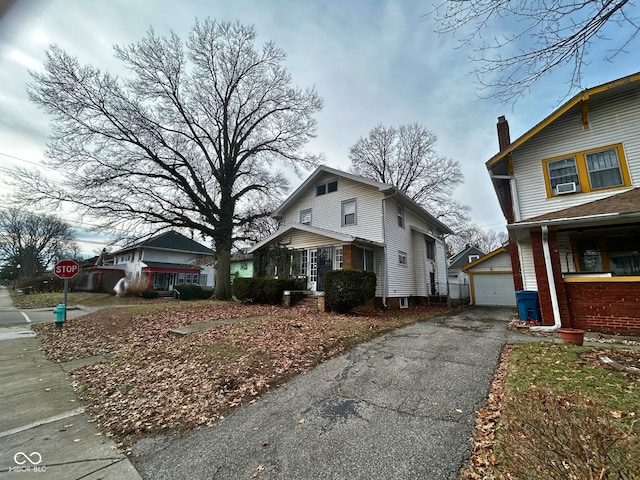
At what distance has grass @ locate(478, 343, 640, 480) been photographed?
5.16ft

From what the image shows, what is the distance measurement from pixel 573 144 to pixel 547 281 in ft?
17.7

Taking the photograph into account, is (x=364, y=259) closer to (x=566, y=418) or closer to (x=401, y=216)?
(x=401, y=216)

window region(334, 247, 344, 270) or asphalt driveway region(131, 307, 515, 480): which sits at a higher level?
window region(334, 247, 344, 270)

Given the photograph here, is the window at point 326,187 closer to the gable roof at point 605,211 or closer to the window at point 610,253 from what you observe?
the gable roof at point 605,211

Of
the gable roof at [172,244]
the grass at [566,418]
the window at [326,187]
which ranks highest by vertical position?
the window at [326,187]

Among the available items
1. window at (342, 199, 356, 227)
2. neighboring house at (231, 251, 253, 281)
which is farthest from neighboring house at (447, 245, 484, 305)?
neighboring house at (231, 251, 253, 281)

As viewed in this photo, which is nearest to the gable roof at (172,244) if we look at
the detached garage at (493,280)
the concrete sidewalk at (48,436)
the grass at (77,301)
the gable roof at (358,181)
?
the grass at (77,301)

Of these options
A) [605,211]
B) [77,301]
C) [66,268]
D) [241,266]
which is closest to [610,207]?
[605,211]

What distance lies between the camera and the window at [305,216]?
16981 millimetres

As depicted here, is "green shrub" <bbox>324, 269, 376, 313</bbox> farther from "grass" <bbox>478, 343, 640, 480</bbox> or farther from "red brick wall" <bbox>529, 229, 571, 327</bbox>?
"grass" <bbox>478, 343, 640, 480</bbox>

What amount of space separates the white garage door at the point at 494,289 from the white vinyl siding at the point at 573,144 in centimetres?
897

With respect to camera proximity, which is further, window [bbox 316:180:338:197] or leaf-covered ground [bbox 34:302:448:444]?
window [bbox 316:180:338:197]

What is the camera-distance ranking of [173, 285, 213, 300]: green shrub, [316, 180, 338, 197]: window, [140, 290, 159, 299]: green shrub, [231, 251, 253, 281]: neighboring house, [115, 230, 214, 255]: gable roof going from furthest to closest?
[115, 230, 214, 255]: gable roof, [231, 251, 253, 281]: neighboring house, [173, 285, 213, 300]: green shrub, [140, 290, 159, 299]: green shrub, [316, 180, 338, 197]: window

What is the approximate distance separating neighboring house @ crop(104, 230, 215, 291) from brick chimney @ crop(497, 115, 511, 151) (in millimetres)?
26631
